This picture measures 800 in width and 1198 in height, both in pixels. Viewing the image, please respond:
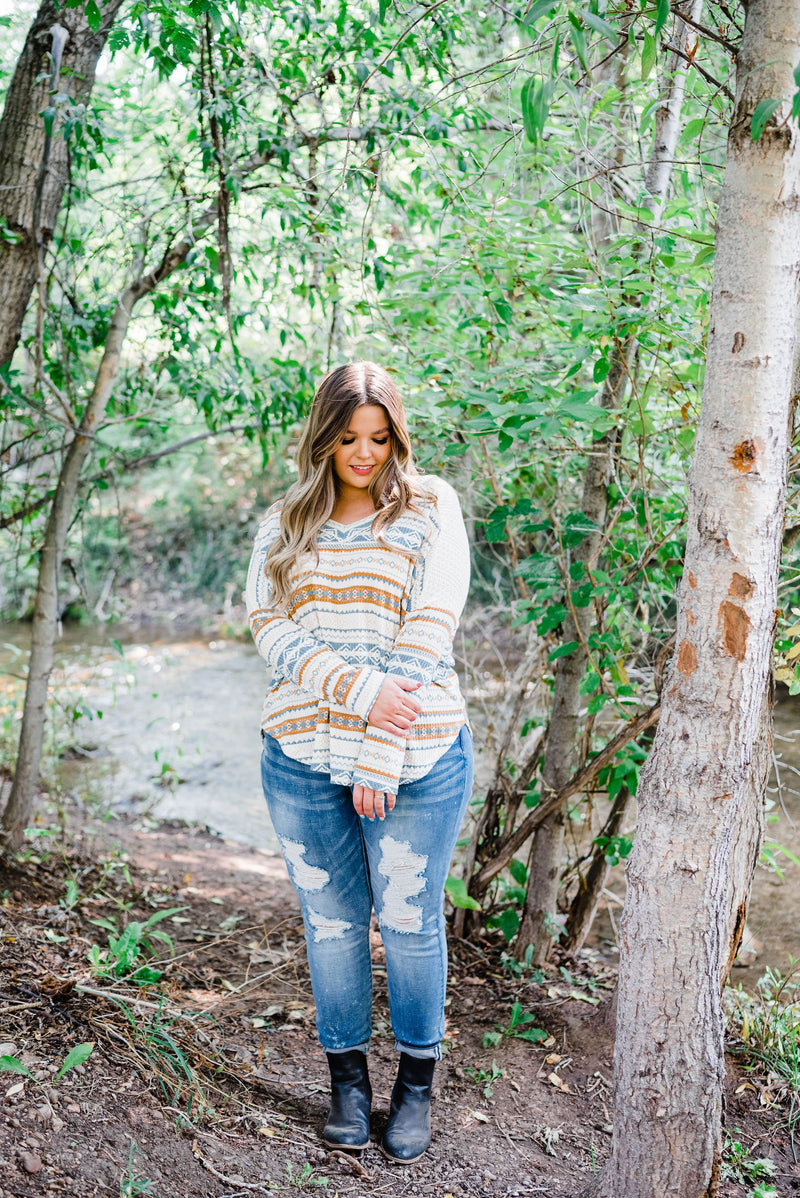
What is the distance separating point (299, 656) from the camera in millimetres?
1981

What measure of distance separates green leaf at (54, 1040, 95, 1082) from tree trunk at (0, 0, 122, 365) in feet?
6.93

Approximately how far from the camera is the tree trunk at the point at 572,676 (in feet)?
8.32

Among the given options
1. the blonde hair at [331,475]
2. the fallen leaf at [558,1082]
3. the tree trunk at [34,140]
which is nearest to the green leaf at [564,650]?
the blonde hair at [331,475]

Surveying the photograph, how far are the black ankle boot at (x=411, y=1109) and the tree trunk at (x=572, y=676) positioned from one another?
3.15ft

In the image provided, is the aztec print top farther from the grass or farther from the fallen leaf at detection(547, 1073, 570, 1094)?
the grass

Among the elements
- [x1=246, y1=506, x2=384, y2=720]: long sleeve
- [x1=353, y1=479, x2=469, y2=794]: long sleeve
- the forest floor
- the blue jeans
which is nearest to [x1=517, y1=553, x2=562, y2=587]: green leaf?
[x1=353, y1=479, x2=469, y2=794]: long sleeve

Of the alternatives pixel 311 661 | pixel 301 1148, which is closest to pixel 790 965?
pixel 301 1148

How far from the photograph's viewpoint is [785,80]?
145 centimetres

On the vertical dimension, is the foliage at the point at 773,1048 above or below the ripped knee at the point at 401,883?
below

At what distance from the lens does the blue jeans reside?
6.52 ft

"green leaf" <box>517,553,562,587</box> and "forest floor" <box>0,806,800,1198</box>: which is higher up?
"green leaf" <box>517,553,562,587</box>

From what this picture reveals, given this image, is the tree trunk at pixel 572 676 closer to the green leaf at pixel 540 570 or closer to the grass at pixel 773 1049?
the green leaf at pixel 540 570

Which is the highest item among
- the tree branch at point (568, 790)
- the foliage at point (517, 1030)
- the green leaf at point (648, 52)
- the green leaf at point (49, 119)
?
the green leaf at point (49, 119)

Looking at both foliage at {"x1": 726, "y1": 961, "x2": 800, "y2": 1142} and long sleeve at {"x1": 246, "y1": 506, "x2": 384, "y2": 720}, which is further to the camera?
foliage at {"x1": 726, "y1": 961, "x2": 800, "y2": 1142}
